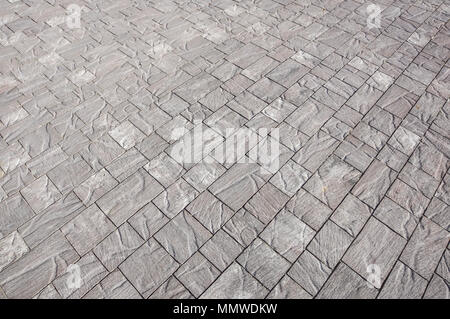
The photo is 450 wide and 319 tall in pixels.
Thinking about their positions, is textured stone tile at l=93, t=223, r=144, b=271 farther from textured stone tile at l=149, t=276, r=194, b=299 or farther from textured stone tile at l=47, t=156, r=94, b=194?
textured stone tile at l=47, t=156, r=94, b=194

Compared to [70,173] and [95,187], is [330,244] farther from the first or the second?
[70,173]

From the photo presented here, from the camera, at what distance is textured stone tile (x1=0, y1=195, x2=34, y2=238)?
4359 millimetres

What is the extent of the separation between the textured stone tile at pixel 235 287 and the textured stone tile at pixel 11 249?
2374mm

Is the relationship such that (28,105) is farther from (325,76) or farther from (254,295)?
(325,76)

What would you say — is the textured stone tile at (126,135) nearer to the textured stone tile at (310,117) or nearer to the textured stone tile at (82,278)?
the textured stone tile at (82,278)

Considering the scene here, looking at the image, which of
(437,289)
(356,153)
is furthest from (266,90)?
(437,289)

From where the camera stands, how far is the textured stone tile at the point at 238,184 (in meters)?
4.58

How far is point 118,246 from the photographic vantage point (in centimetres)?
416

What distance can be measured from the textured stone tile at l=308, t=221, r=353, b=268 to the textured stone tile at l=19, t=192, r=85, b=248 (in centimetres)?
313

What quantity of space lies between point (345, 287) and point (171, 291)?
78.9 inches

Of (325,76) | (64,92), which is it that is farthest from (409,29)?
(64,92)

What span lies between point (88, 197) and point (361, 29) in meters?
6.52

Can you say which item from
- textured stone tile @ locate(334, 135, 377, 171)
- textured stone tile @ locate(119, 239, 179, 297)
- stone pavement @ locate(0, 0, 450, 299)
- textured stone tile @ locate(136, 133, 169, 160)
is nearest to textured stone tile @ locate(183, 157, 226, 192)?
stone pavement @ locate(0, 0, 450, 299)

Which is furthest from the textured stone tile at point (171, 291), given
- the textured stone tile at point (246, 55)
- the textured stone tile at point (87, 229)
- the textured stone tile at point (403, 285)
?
the textured stone tile at point (246, 55)
